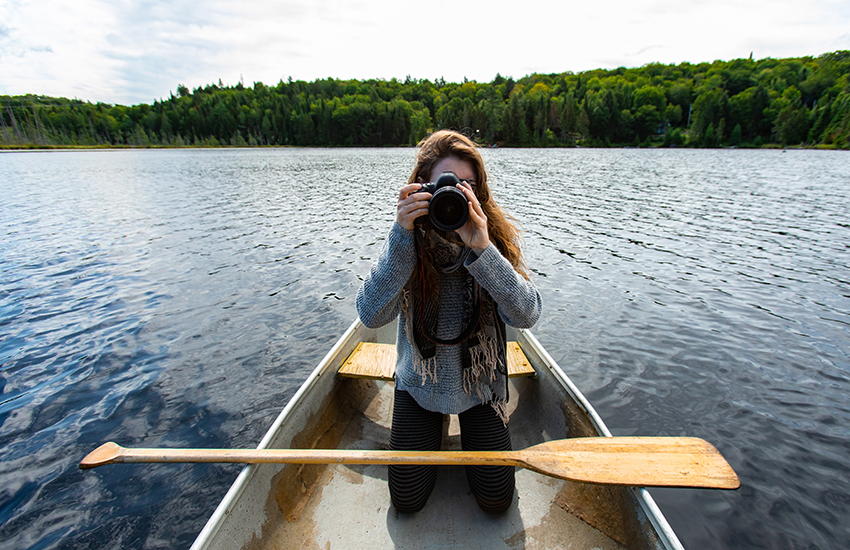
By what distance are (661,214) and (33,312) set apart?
1610 cm

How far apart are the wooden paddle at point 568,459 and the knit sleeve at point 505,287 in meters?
0.75

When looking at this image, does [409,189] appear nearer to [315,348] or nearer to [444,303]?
[444,303]

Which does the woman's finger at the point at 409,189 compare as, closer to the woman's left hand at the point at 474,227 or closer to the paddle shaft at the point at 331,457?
the woman's left hand at the point at 474,227

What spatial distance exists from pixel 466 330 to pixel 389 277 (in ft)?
1.68

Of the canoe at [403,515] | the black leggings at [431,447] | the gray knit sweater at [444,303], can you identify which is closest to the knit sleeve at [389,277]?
the gray knit sweater at [444,303]

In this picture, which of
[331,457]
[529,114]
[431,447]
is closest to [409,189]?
[331,457]

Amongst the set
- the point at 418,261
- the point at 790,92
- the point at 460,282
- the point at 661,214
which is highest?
the point at 790,92

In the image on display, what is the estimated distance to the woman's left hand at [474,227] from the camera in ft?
6.23

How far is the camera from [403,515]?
256cm

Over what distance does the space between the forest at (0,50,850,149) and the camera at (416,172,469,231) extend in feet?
243

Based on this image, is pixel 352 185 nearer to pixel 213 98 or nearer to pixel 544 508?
pixel 544 508

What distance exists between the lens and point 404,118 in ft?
292

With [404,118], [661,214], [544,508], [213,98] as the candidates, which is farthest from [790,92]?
[213,98]

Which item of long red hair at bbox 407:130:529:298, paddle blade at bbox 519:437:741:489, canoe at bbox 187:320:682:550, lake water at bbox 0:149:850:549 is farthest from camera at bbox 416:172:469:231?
lake water at bbox 0:149:850:549
